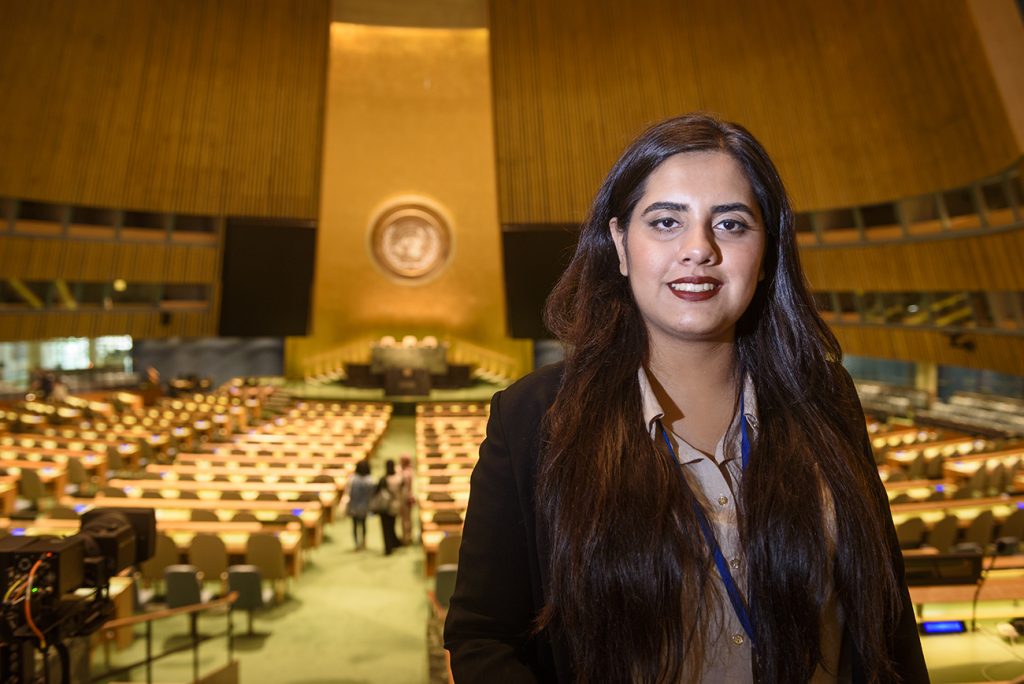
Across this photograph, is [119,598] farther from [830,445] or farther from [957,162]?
[957,162]

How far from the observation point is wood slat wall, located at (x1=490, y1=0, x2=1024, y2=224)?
1252 centimetres

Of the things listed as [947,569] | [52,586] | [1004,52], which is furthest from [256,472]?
[1004,52]

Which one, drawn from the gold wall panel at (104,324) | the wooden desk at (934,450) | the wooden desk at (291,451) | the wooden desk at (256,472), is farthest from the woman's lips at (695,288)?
the gold wall panel at (104,324)

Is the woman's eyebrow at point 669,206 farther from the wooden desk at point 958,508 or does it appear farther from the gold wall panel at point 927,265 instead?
the gold wall panel at point 927,265

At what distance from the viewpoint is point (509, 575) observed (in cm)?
136

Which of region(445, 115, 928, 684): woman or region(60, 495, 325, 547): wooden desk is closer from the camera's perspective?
region(445, 115, 928, 684): woman

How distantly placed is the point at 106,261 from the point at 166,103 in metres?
3.94

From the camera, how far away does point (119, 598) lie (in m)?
6.19

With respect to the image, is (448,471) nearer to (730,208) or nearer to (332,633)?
(332,633)

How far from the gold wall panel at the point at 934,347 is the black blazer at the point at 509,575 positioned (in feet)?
45.4

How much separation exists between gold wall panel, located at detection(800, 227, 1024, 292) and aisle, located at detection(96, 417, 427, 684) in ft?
27.8

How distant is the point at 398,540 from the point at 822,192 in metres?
11.3

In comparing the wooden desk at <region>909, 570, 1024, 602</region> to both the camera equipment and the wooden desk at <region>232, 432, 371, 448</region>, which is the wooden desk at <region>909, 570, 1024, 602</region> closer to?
the camera equipment

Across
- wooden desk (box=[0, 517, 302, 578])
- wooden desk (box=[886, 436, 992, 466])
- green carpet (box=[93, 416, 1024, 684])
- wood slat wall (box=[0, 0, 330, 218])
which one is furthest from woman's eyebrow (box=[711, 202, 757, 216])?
wood slat wall (box=[0, 0, 330, 218])
